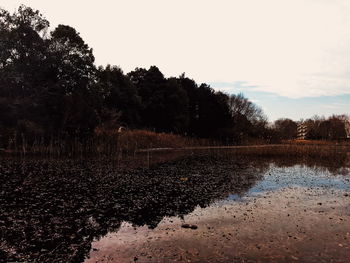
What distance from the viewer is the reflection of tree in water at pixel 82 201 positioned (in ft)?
21.9

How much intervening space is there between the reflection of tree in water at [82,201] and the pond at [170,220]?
1.1 inches

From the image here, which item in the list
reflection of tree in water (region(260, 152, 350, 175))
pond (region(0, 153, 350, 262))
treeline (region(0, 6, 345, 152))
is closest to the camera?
pond (region(0, 153, 350, 262))

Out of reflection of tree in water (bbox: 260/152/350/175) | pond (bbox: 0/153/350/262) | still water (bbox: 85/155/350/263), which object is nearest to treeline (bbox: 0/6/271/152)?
pond (bbox: 0/153/350/262)

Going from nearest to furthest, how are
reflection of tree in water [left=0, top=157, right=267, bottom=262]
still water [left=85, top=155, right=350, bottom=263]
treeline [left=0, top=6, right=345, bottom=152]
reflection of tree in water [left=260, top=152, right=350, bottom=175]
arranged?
still water [left=85, top=155, right=350, bottom=263], reflection of tree in water [left=0, top=157, right=267, bottom=262], reflection of tree in water [left=260, top=152, right=350, bottom=175], treeline [left=0, top=6, right=345, bottom=152]

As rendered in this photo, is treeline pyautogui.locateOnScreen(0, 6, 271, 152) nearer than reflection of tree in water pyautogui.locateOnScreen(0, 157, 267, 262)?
No

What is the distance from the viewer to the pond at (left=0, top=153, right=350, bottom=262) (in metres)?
6.20

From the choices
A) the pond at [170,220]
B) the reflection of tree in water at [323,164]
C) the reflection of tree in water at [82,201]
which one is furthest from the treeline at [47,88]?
the reflection of tree in water at [323,164]

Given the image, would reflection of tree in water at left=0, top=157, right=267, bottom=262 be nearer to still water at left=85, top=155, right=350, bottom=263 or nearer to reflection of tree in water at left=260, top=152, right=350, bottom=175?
still water at left=85, top=155, right=350, bottom=263

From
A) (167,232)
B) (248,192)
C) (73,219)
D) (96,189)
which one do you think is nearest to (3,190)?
(96,189)

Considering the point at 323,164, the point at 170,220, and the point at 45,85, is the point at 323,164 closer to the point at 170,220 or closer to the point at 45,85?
the point at 170,220

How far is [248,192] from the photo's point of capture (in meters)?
12.5

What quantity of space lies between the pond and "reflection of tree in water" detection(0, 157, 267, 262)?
0.03 meters

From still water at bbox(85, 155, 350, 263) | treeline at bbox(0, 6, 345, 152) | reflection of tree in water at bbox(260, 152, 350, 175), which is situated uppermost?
treeline at bbox(0, 6, 345, 152)

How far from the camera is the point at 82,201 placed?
1041cm
